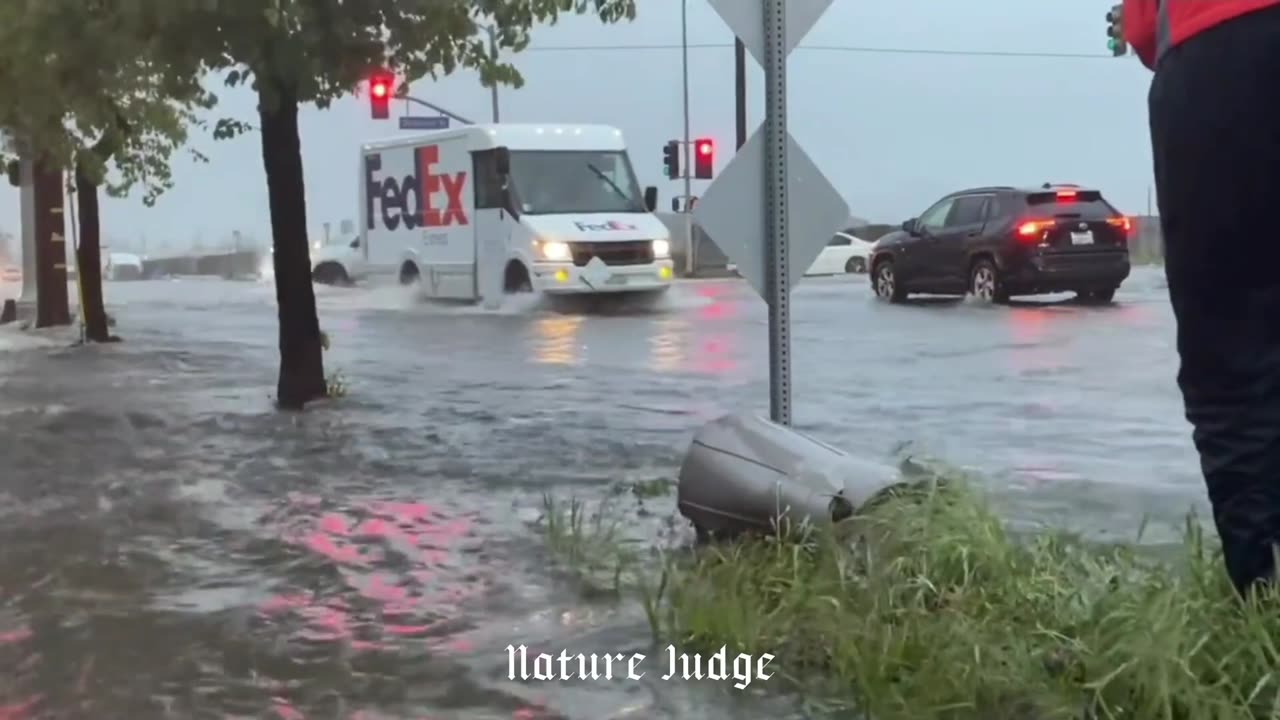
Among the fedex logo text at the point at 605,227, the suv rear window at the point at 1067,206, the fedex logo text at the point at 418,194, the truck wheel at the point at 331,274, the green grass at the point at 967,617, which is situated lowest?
the truck wheel at the point at 331,274

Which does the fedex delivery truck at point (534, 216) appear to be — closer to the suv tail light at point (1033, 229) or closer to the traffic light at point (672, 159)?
the suv tail light at point (1033, 229)

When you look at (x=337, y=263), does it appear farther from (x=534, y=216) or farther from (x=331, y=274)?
(x=534, y=216)

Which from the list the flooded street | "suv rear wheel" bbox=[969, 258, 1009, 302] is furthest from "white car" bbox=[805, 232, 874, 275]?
the flooded street

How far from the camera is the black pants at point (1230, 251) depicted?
340cm

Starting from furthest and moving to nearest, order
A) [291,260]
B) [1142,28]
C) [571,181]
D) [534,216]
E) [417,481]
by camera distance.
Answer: [571,181] → [534,216] → [291,260] → [417,481] → [1142,28]

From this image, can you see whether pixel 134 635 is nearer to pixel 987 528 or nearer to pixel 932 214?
pixel 987 528

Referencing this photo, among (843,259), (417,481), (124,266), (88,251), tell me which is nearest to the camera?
(417,481)


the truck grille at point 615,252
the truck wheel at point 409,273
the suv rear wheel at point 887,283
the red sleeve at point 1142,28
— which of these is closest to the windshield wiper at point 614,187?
the truck grille at point 615,252

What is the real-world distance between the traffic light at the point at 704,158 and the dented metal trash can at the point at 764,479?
3412 cm

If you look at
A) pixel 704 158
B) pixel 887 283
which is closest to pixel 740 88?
pixel 704 158

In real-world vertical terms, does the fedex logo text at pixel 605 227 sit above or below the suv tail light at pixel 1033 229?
above

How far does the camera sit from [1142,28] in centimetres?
381

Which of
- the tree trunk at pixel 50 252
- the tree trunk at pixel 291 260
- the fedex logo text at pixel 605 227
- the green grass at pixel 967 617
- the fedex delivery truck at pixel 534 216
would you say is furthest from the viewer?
the fedex logo text at pixel 605 227

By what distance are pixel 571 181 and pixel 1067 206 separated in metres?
7.85
